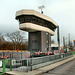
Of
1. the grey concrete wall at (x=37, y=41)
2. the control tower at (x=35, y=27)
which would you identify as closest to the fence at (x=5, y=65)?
the control tower at (x=35, y=27)

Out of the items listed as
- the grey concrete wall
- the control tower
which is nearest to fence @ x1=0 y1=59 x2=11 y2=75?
the control tower

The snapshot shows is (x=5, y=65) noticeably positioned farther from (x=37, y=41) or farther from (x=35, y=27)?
A: (x=37, y=41)

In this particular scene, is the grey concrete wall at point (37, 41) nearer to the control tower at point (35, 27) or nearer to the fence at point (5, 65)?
the control tower at point (35, 27)

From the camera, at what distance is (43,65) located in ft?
47.1

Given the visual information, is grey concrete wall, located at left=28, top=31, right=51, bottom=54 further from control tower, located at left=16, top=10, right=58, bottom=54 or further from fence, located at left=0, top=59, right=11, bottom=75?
fence, located at left=0, top=59, right=11, bottom=75

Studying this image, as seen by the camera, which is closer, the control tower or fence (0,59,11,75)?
fence (0,59,11,75)

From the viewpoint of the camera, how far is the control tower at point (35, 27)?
36719mm

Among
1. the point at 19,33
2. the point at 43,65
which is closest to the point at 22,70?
the point at 43,65

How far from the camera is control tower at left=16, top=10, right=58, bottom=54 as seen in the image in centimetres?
3672

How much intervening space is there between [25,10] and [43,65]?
2625cm

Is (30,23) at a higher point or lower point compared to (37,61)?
higher

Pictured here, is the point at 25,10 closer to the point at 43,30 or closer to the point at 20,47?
the point at 43,30

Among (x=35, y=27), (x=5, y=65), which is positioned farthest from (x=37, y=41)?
(x=5, y=65)

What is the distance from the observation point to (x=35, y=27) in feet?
125
